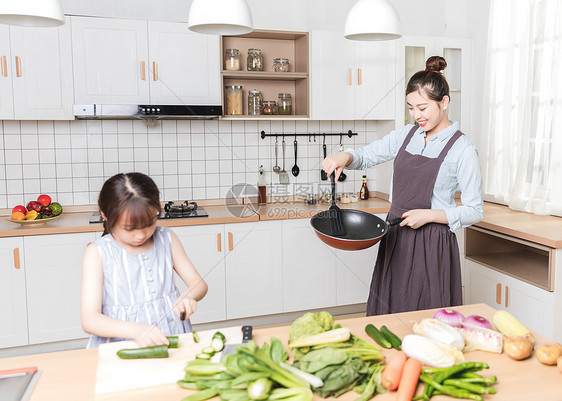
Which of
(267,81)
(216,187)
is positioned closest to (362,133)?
(267,81)

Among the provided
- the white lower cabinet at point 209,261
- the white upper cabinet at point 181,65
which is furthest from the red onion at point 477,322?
the white upper cabinet at point 181,65

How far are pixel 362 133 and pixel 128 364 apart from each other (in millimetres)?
2967

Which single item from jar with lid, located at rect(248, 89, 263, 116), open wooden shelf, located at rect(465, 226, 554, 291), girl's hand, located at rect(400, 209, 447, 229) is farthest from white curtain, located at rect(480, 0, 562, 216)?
jar with lid, located at rect(248, 89, 263, 116)

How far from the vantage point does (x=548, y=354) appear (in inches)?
48.5

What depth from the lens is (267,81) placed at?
3.63m

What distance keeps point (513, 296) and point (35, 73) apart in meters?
2.88

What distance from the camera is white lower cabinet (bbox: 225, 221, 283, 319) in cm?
320

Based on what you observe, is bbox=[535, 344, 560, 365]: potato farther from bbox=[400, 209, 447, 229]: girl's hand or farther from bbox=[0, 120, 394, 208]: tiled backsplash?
bbox=[0, 120, 394, 208]: tiled backsplash

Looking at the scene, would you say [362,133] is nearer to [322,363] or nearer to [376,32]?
[376,32]

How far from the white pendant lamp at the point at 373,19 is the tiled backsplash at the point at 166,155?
190cm

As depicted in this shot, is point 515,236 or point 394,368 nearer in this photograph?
point 394,368

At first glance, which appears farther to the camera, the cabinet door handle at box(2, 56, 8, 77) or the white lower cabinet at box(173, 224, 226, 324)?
the white lower cabinet at box(173, 224, 226, 324)

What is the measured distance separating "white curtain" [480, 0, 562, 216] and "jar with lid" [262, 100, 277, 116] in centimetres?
140

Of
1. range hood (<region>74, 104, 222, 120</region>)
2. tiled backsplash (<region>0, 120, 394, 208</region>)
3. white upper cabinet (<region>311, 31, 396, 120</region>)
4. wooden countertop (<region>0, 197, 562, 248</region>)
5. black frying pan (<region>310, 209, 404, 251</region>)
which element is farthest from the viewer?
white upper cabinet (<region>311, 31, 396, 120</region>)
